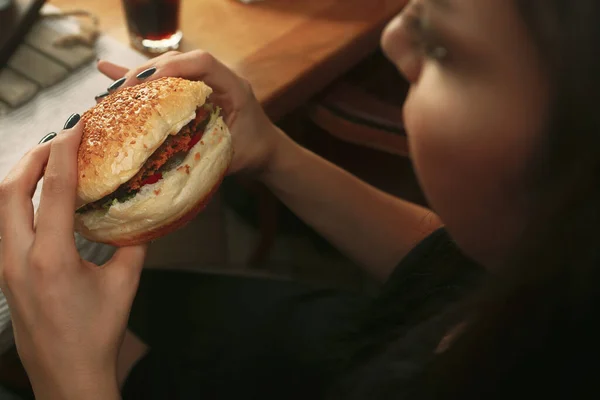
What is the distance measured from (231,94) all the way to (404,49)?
0.33 metres

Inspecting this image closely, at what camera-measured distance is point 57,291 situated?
0.64m

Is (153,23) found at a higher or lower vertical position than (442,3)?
lower

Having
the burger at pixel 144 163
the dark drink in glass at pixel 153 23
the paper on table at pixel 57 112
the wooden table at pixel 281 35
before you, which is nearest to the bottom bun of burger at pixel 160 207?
the burger at pixel 144 163

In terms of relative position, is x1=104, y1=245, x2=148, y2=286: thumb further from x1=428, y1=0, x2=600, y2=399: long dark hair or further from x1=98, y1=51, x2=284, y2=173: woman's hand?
x1=428, y1=0, x2=600, y2=399: long dark hair

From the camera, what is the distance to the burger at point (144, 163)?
718mm

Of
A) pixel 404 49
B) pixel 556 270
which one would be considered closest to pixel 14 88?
pixel 404 49

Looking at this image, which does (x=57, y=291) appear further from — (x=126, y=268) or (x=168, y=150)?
(x=168, y=150)

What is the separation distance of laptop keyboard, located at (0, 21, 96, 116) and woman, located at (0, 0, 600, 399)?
114mm

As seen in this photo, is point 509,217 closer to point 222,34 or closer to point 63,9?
point 222,34

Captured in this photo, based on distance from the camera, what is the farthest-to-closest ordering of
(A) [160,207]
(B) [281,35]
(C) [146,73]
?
1. (B) [281,35]
2. (C) [146,73]
3. (A) [160,207]

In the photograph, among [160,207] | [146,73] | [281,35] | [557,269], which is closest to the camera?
[557,269]

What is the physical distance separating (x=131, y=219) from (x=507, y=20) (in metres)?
0.51

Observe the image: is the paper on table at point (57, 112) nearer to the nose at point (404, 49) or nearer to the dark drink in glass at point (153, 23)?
the dark drink in glass at point (153, 23)

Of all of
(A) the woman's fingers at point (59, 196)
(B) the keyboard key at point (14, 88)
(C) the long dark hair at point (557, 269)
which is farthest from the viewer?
(B) the keyboard key at point (14, 88)
